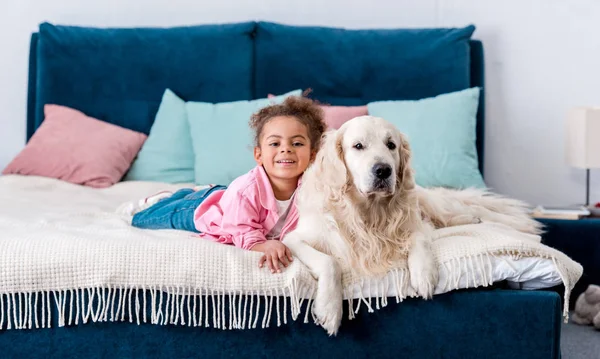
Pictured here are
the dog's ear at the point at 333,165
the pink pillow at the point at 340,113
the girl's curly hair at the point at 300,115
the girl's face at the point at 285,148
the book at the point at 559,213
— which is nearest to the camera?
the dog's ear at the point at 333,165

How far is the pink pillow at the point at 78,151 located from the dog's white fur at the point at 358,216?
5.57 ft

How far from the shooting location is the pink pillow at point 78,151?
11.8ft

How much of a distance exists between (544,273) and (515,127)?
222 cm

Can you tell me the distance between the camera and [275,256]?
2.02 m

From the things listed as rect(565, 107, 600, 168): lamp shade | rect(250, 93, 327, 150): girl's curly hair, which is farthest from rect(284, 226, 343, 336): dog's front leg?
rect(565, 107, 600, 168): lamp shade

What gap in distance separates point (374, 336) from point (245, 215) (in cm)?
52

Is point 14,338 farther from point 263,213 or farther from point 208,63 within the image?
point 208,63

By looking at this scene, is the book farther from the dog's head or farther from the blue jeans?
the blue jeans

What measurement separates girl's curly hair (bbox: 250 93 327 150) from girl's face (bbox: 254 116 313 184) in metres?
0.04

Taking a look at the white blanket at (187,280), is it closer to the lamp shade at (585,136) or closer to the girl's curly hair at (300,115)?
the girl's curly hair at (300,115)

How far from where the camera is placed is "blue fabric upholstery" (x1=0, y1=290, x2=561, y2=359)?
200 centimetres

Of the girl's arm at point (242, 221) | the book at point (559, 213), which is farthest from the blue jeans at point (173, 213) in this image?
the book at point (559, 213)

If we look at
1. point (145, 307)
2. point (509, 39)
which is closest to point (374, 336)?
point (145, 307)

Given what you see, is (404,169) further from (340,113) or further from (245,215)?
(340,113)
